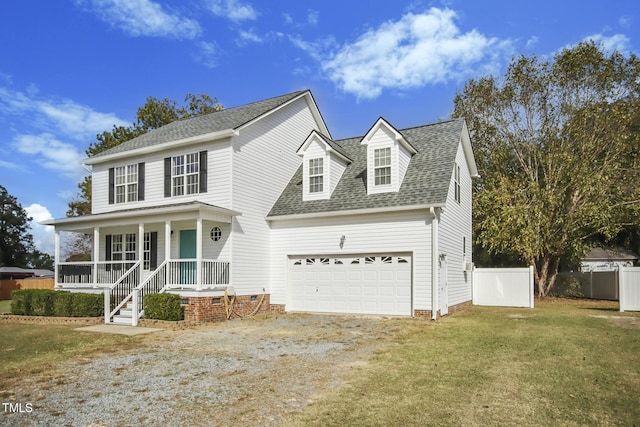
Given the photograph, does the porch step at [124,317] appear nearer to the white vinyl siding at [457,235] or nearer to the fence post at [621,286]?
the white vinyl siding at [457,235]

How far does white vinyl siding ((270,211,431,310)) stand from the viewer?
15.0 metres

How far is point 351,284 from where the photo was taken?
53.5 ft

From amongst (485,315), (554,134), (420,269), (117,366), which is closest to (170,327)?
(117,366)

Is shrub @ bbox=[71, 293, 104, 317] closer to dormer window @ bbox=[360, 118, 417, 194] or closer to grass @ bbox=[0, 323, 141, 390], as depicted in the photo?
grass @ bbox=[0, 323, 141, 390]

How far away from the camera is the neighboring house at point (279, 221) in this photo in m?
15.3

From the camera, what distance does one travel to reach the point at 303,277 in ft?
56.8

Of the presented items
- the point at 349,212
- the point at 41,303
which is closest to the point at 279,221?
the point at 349,212

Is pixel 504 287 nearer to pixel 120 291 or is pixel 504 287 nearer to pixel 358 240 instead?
pixel 358 240

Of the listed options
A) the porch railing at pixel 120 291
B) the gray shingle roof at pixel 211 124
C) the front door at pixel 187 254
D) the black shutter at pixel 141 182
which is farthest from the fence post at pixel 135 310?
the gray shingle roof at pixel 211 124

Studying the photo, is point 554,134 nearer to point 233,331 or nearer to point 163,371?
point 233,331

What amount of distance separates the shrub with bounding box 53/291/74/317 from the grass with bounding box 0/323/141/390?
132cm

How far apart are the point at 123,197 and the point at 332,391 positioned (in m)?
15.4

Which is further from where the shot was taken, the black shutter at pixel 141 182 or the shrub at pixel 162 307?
the black shutter at pixel 141 182

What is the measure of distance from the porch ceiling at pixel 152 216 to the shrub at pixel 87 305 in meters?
2.92
